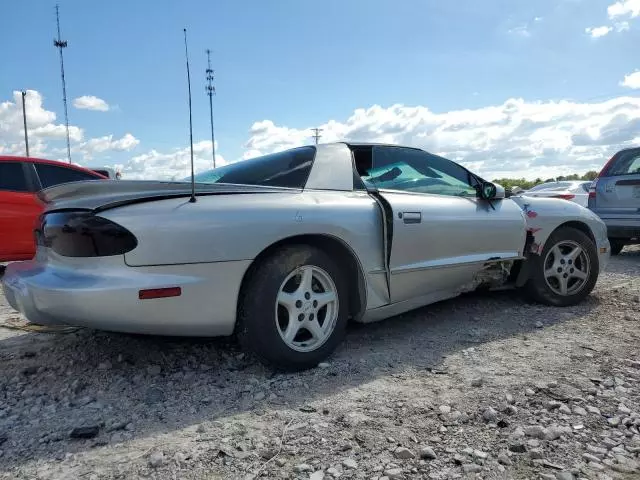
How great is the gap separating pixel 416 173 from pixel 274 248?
4.88 feet

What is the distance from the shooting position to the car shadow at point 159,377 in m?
2.40

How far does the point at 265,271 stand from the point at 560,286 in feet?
9.66

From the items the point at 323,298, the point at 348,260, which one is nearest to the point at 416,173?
the point at 348,260

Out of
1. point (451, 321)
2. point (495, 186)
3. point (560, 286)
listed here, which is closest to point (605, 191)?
point (560, 286)

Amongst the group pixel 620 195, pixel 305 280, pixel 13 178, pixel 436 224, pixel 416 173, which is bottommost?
pixel 305 280

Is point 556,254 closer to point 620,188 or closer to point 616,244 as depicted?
point 620,188

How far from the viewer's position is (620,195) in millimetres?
7469

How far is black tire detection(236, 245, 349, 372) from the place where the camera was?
2.80 meters

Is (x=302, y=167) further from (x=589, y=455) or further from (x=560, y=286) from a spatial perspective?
(x=560, y=286)

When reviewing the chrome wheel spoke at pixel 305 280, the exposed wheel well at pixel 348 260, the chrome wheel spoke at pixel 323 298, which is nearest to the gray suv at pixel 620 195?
the exposed wheel well at pixel 348 260

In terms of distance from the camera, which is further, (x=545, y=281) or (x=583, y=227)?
(x=583, y=227)

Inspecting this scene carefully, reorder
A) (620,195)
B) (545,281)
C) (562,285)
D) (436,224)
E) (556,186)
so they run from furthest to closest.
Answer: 1. (556,186)
2. (620,195)
3. (562,285)
4. (545,281)
5. (436,224)

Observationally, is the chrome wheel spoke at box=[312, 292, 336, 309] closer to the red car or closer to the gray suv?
the red car

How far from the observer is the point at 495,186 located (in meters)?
4.20
